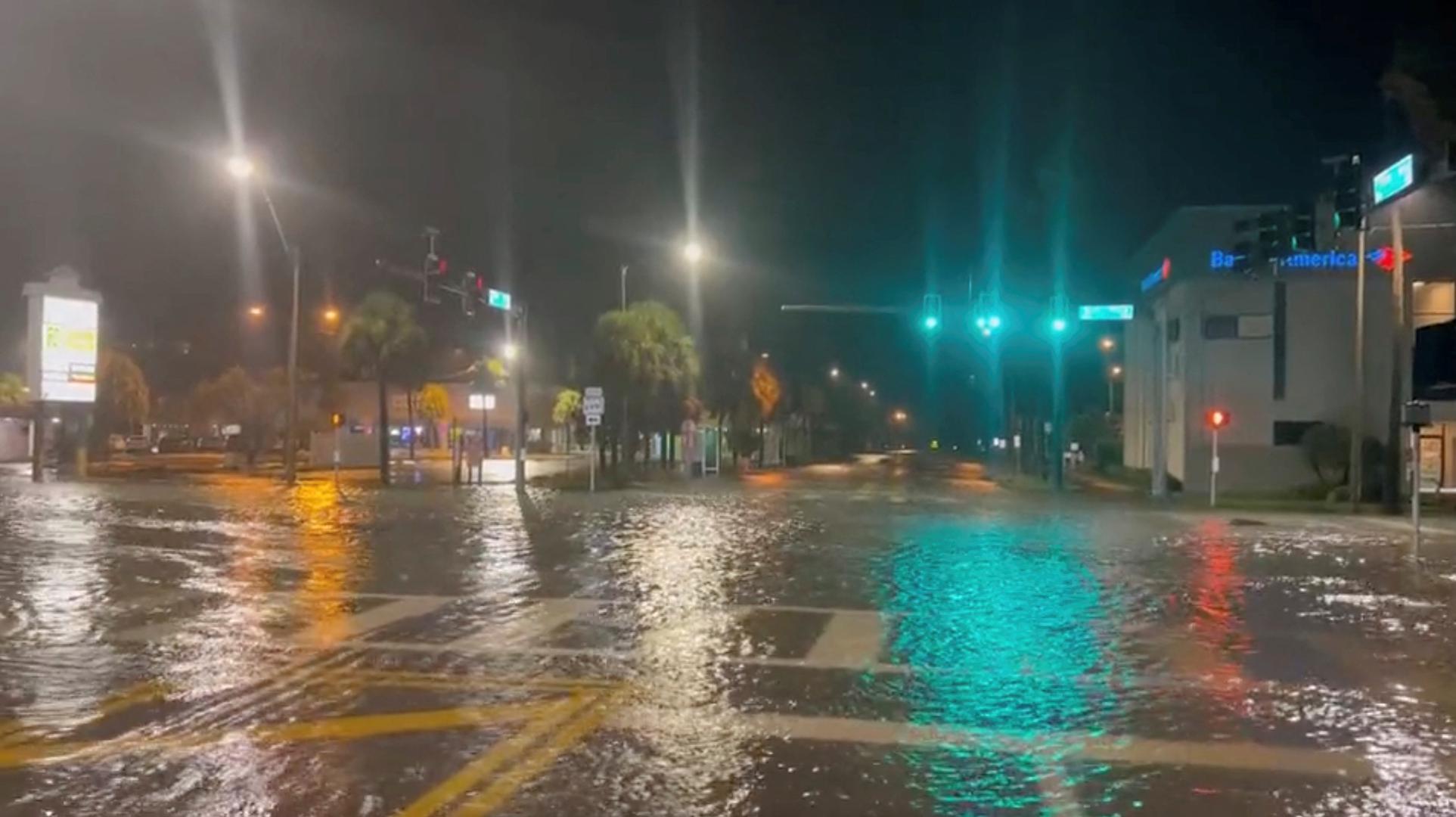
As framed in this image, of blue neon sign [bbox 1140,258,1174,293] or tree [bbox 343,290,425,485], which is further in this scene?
blue neon sign [bbox 1140,258,1174,293]

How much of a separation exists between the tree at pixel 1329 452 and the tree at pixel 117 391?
162 ft

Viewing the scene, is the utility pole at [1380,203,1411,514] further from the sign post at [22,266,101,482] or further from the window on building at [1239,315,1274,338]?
the sign post at [22,266,101,482]

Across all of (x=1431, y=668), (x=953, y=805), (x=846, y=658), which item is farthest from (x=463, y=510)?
(x=953, y=805)

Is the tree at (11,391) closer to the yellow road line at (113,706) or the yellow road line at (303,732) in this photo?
the yellow road line at (113,706)

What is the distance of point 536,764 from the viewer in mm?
7711

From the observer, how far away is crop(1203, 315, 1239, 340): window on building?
49.2 meters

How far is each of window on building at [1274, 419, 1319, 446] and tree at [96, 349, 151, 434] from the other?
4858 centimetres

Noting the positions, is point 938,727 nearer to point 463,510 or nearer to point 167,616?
point 167,616

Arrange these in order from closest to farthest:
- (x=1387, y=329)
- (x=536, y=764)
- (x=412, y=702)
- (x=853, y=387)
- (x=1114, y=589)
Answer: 1. (x=536, y=764)
2. (x=412, y=702)
3. (x=1114, y=589)
4. (x=1387, y=329)
5. (x=853, y=387)

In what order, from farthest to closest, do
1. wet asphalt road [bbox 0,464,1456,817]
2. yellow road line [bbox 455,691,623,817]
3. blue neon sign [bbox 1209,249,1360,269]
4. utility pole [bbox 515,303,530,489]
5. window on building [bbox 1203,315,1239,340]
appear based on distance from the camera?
window on building [bbox 1203,315,1239,340] < blue neon sign [bbox 1209,249,1360,269] < utility pole [bbox 515,303,530,489] < wet asphalt road [bbox 0,464,1456,817] < yellow road line [bbox 455,691,623,817]

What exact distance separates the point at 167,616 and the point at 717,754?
7842mm

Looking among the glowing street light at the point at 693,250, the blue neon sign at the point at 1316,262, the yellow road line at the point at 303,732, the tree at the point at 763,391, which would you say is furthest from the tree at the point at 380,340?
the yellow road line at the point at 303,732

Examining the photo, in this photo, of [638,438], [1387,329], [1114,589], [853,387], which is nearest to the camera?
[1114,589]

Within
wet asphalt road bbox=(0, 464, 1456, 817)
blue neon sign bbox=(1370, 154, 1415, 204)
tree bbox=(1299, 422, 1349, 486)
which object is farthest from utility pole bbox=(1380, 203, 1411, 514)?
wet asphalt road bbox=(0, 464, 1456, 817)
